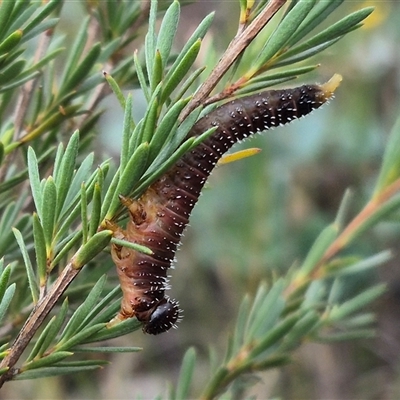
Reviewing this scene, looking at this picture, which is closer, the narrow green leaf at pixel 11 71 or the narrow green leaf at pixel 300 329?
the narrow green leaf at pixel 11 71

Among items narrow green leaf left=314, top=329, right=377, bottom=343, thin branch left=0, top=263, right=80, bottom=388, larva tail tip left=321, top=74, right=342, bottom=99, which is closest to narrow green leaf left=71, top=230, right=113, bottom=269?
thin branch left=0, top=263, right=80, bottom=388

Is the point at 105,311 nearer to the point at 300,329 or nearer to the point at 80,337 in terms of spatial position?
the point at 80,337

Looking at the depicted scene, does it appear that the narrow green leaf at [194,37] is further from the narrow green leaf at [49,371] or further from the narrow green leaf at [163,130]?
the narrow green leaf at [49,371]

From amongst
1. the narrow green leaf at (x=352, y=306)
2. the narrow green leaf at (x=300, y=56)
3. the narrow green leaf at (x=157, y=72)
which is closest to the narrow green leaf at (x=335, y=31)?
the narrow green leaf at (x=300, y=56)

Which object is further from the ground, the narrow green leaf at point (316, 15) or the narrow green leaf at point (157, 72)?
the narrow green leaf at point (157, 72)

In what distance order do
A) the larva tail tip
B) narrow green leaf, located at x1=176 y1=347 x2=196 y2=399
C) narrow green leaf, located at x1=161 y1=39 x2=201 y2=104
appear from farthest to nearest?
narrow green leaf, located at x1=176 y1=347 x2=196 y2=399 < the larva tail tip < narrow green leaf, located at x1=161 y1=39 x2=201 y2=104

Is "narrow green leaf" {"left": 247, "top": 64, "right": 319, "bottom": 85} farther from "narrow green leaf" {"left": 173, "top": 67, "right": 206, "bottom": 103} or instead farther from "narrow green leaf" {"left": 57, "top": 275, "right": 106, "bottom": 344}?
"narrow green leaf" {"left": 57, "top": 275, "right": 106, "bottom": 344}

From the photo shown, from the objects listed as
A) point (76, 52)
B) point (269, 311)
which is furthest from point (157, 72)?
point (269, 311)
